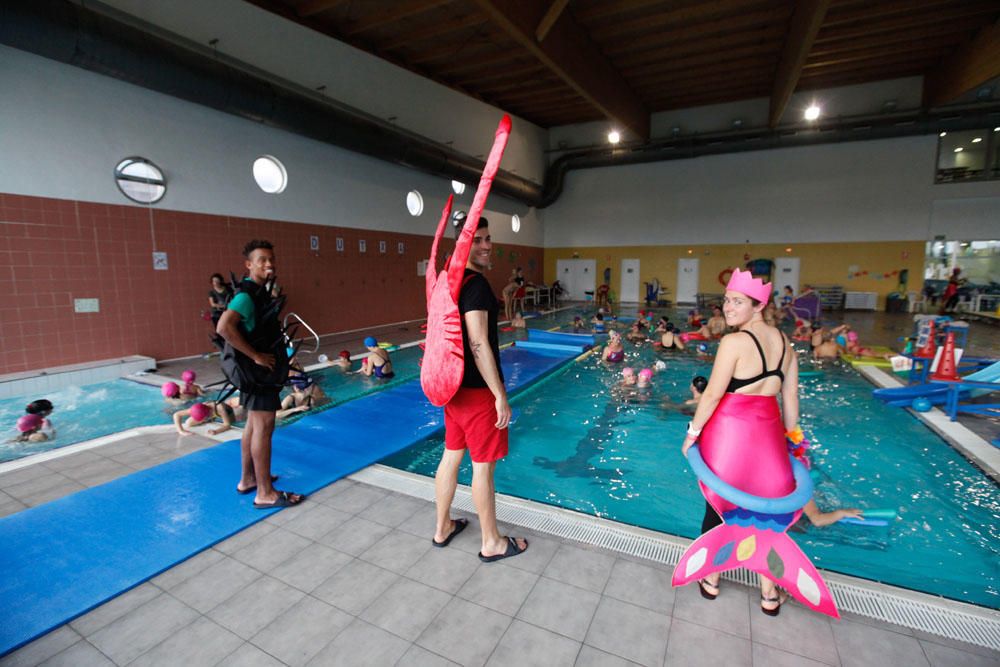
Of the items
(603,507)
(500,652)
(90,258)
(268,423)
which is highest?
(90,258)

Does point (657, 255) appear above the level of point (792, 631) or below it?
above

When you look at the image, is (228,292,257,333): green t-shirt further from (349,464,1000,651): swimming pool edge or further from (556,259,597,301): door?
(556,259,597,301): door

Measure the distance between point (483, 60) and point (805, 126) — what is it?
460 inches

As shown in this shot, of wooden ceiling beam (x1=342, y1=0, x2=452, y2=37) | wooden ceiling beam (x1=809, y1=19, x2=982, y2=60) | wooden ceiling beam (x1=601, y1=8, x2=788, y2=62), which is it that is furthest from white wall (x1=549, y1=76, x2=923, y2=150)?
wooden ceiling beam (x1=342, y1=0, x2=452, y2=37)

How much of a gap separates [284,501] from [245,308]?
134 centimetres

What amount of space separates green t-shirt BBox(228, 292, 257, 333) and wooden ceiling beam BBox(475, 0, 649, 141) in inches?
240

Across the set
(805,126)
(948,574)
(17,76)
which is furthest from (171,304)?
(805,126)

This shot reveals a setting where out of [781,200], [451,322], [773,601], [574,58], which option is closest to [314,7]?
[574,58]

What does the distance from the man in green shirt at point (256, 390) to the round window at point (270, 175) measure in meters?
7.48

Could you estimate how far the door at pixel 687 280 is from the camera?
770 inches

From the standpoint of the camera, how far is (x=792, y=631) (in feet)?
6.38

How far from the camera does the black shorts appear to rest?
114 inches

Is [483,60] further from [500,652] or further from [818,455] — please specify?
[500,652]

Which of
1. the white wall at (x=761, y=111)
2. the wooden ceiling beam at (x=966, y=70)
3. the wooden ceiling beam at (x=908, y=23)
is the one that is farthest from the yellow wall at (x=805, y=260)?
the wooden ceiling beam at (x=908, y=23)
